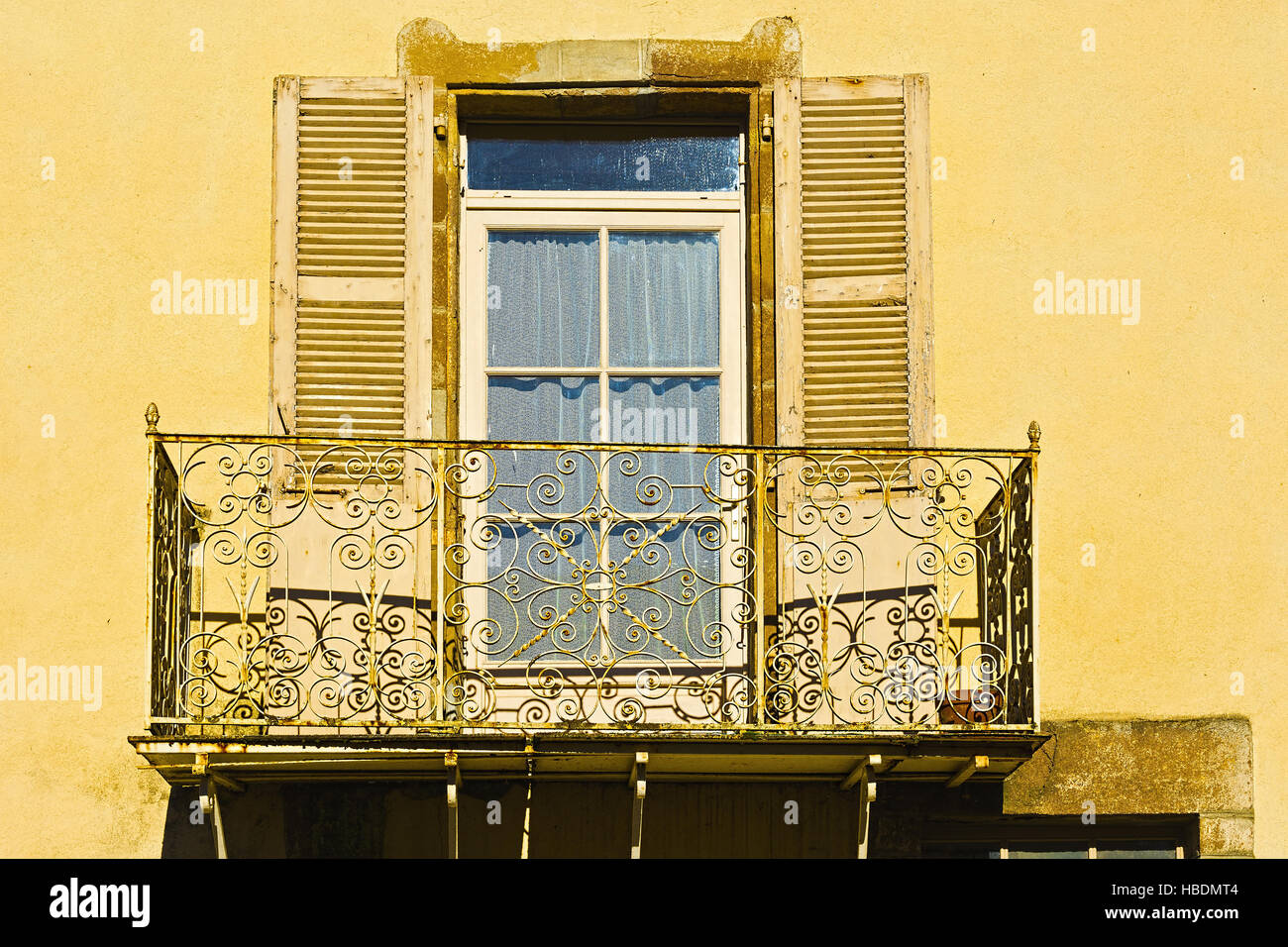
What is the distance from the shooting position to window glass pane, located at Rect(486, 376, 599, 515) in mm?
7926

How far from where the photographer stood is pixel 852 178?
8.19 m

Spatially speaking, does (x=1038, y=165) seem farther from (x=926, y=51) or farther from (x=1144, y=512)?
(x=1144, y=512)

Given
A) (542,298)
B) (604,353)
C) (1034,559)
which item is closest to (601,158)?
(542,298)

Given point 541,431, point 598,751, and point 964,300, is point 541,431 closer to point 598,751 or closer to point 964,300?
point 598,751

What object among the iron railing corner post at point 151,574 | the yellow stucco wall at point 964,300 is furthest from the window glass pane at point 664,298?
the iron railing corner post at point 151,574

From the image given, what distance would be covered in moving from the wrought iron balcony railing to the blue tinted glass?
111 cm

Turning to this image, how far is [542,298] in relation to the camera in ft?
26.9

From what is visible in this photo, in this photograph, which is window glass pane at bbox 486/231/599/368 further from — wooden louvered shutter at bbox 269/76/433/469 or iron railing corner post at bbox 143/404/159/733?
iron railing corner post at bbox 143/404/159/733

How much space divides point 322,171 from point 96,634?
190 centimetres

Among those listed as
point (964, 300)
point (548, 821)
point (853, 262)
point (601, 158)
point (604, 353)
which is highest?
point (601, 158)

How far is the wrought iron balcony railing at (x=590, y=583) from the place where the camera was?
737 centimetres

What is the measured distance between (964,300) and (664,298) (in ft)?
3.67

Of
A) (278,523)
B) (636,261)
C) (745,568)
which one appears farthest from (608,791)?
(636,261)

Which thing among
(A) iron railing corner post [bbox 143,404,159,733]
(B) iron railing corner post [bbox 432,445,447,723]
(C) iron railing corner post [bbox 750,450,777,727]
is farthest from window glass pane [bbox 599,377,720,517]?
(A) iron railing corner post [bbox 143,404,159,733]
